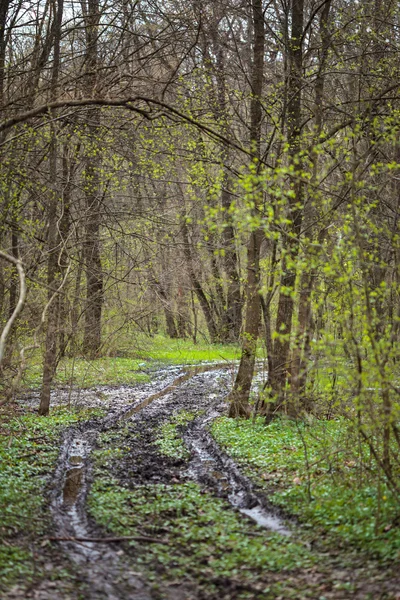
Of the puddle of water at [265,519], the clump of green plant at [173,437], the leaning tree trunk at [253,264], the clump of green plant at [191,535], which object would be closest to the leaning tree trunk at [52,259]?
the clump of green plant at [173,437]

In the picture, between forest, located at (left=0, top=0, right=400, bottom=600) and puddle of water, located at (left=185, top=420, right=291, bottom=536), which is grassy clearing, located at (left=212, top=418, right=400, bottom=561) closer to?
forest, located at (left=0, top=0, right=400, bottom=600)

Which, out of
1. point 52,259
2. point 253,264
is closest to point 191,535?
point 253,264

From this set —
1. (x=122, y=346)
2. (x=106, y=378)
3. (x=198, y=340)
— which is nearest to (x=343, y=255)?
(x=106, y=378)

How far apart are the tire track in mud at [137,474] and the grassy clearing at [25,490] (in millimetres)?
225

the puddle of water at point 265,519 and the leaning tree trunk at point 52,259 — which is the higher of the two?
the leaning tree trunk at point 52,259

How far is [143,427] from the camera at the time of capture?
1366cm

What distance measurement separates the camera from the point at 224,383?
19.5m

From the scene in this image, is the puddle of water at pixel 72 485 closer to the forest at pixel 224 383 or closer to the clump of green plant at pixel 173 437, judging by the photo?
the forest at pixel 224 383

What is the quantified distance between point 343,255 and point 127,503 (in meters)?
4.29

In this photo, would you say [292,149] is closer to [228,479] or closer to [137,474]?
[228,479]

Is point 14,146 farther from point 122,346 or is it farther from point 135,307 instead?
point 122,346

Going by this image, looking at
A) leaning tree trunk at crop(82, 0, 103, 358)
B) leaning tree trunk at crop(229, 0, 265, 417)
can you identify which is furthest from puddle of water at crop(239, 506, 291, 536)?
leaning tree trunk at crop(229, 0, 265, 417)

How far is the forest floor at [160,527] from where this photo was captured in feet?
19.1

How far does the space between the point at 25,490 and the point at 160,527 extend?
2.18 metres
